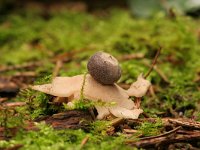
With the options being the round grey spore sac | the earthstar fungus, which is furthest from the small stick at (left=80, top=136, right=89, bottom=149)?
the round grey spore sac

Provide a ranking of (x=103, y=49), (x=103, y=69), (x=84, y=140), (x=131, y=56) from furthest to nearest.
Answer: (x=103, y=49), (x=131, y=56), (x=103, y=69), (x=84, y=140)

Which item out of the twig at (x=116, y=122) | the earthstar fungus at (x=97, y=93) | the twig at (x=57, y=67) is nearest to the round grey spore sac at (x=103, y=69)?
the earthstar fungus at (x=97, y=93)

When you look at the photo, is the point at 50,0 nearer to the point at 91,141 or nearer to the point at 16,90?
the point at 16,90

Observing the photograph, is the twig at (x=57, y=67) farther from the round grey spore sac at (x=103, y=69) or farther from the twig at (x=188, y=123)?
the twig at (x=188, y=123)

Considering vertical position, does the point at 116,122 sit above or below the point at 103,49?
below

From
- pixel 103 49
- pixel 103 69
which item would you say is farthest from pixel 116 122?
pixel 103 49

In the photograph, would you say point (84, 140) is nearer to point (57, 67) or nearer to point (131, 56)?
point (57, 67)
